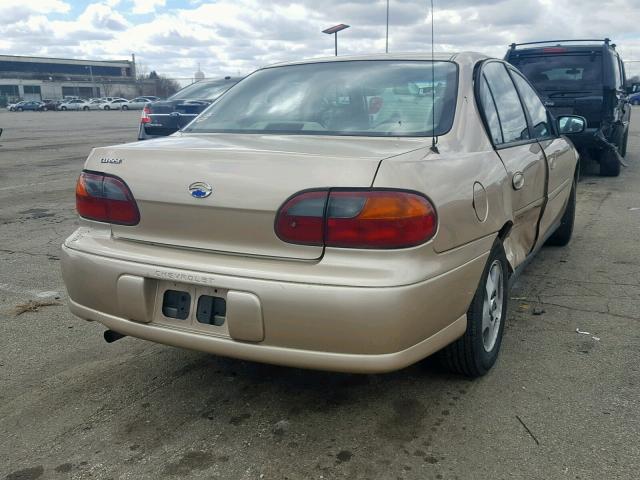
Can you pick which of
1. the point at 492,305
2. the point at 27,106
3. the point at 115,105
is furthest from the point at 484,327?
the point at 115,105

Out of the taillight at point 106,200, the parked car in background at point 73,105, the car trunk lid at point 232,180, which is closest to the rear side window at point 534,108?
the car trunk lid at point 232,180

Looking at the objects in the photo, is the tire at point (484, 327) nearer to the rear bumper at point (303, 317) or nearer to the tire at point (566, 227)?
the rear bumper at point (303, 317)

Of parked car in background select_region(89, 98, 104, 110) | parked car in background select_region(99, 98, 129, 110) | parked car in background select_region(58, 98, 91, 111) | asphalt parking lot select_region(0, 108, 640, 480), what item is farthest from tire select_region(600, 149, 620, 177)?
parked car in background select_region(58, 98, 91, 111)

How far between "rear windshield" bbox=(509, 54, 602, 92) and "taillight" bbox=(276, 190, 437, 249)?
8.40 m

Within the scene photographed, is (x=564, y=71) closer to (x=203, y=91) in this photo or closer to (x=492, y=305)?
(x=203, y=91)

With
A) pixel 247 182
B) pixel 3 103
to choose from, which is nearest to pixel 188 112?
pixel 247 182

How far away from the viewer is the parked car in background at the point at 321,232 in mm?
2348

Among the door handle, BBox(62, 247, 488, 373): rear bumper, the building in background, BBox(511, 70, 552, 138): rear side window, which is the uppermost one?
the building in background

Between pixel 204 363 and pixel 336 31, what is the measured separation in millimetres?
4594

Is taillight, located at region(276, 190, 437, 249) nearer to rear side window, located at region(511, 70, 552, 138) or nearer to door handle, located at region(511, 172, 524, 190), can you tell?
door handle, located at region(511, 172, 524, 190)

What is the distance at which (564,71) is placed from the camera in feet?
32.5

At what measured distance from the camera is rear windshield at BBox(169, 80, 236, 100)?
35.2 ft

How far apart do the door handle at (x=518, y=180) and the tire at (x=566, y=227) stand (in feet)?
7.07

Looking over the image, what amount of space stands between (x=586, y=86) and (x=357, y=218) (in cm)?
860
